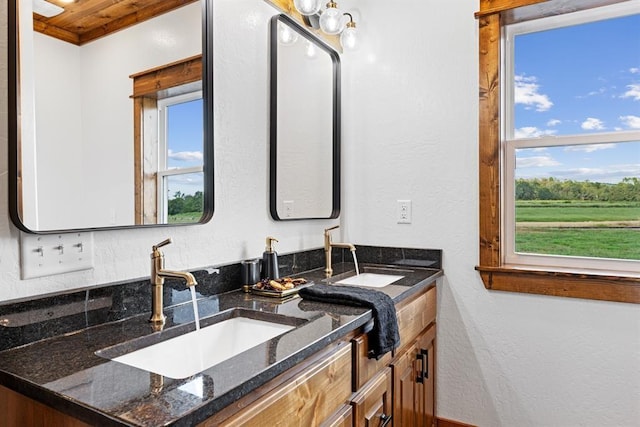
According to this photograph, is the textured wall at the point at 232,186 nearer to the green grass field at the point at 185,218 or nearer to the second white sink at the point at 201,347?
the green grass field at the point at 185,218

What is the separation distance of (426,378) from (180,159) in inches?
57.3

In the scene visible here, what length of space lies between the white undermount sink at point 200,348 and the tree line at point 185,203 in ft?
1.33

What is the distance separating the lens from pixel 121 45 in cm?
121

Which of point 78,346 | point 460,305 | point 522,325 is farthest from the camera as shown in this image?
point 460,305

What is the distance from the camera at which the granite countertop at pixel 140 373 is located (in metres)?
0.70

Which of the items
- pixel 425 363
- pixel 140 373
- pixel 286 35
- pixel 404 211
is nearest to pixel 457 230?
pixel 404 211

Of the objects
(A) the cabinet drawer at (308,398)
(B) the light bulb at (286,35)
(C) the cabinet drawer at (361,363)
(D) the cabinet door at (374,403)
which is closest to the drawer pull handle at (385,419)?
(D) the cabinet door at (374,403)

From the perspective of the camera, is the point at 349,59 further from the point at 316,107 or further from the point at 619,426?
the point at 619,426

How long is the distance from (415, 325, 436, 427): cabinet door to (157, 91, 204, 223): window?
1.15 meters

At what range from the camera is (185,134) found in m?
1.44

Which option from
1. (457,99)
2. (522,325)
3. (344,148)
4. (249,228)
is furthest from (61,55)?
(522,325)

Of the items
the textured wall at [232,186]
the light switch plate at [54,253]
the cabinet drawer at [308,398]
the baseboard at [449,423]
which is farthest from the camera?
the baseboard at [449,423]

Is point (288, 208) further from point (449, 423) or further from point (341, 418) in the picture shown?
point (449, 423)

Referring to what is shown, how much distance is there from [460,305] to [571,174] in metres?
0.82
